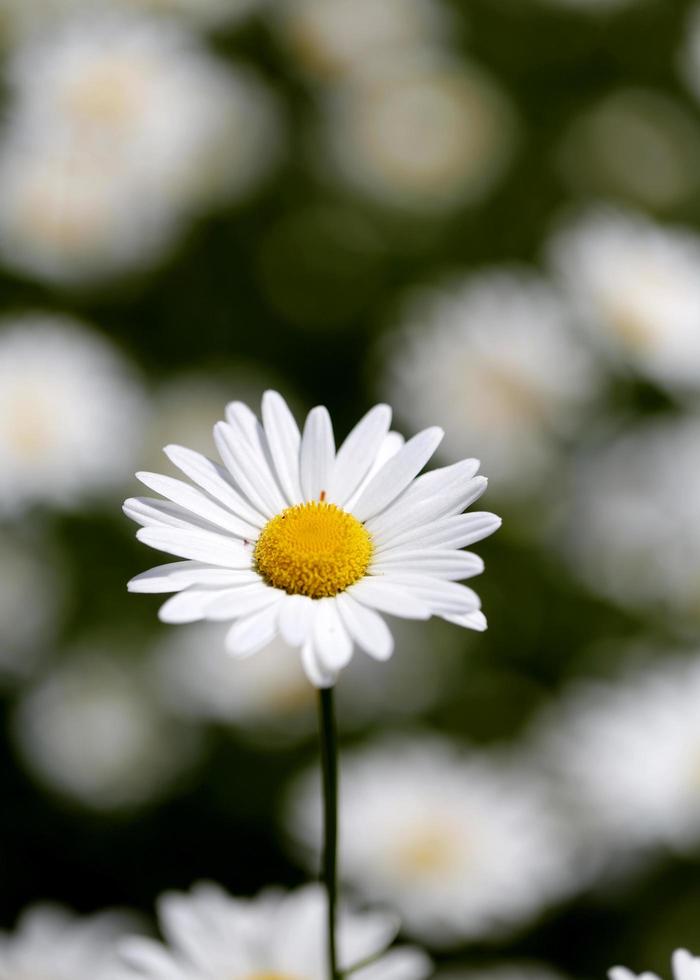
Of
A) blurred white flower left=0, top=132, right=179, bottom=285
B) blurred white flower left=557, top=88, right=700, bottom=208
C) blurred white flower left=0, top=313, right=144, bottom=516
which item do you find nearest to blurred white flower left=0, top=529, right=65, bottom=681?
blurred white flower left=0, top=313, right=144, bottom=516

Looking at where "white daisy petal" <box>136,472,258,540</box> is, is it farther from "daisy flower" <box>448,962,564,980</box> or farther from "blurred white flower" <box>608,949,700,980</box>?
"daisy flower" <box>448,962,564,980</box>

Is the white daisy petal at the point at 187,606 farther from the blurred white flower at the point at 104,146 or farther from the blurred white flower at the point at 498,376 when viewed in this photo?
the blurred white flower at the point at 104,146

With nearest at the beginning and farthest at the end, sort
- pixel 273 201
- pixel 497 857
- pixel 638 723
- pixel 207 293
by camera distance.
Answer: pixel 497 857 → pixel 638 723 → pixel 207 293 → pixel 273 201

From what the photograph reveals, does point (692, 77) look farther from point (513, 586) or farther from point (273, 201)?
point (513, 586)

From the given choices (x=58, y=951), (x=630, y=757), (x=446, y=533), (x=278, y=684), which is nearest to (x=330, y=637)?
(x=446, y=533)

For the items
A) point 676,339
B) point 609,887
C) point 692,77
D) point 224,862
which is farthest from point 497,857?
point 692,77

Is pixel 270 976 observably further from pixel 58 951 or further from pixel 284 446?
pixel 284 446
